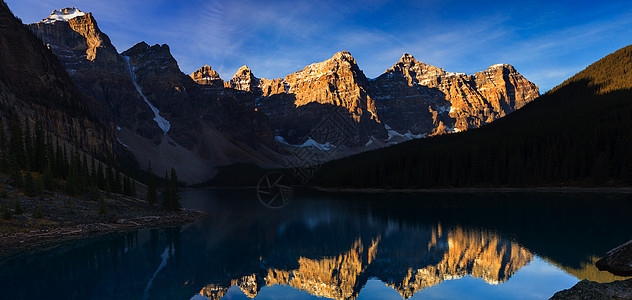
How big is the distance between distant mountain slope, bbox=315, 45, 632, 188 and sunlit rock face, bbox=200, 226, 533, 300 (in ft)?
250

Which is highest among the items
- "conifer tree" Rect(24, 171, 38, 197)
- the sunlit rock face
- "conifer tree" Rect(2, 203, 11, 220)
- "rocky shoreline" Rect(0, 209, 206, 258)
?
"conifer tree" Rect(24, 171, 38, 197)

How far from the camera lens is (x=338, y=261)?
35219 millimetres

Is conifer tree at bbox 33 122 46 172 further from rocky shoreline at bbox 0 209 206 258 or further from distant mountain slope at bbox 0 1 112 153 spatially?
distant mountain slope at bbox 0 1 112 153

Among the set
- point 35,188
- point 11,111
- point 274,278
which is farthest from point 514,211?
point 11,111

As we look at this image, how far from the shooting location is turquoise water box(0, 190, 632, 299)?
84.8 feet

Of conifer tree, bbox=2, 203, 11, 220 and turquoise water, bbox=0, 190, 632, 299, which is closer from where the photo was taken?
turquoise water, bbox=0, 190, 632, 299

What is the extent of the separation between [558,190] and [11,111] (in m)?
144

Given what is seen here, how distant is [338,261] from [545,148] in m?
99.0

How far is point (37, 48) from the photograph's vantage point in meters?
139

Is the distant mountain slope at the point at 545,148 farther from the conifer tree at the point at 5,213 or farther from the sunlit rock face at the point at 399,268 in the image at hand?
the conifer tree at the point at 5,213

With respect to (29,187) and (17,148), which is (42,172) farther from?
(29,187)

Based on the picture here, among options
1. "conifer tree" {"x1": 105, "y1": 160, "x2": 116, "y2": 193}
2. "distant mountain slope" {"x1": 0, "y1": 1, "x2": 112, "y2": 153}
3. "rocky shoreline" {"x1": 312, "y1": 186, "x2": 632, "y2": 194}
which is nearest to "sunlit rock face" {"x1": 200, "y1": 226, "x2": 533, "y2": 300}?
"conifer tree" {"x1": 105, "y1": 160, "x2": 116, "y2": 193}

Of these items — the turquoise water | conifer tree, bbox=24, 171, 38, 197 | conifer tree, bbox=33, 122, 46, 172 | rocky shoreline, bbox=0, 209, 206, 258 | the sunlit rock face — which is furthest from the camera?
conifer tree, bbox=33, 122, 46, 172

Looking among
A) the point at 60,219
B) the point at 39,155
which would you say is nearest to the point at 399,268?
the point at 60,219
